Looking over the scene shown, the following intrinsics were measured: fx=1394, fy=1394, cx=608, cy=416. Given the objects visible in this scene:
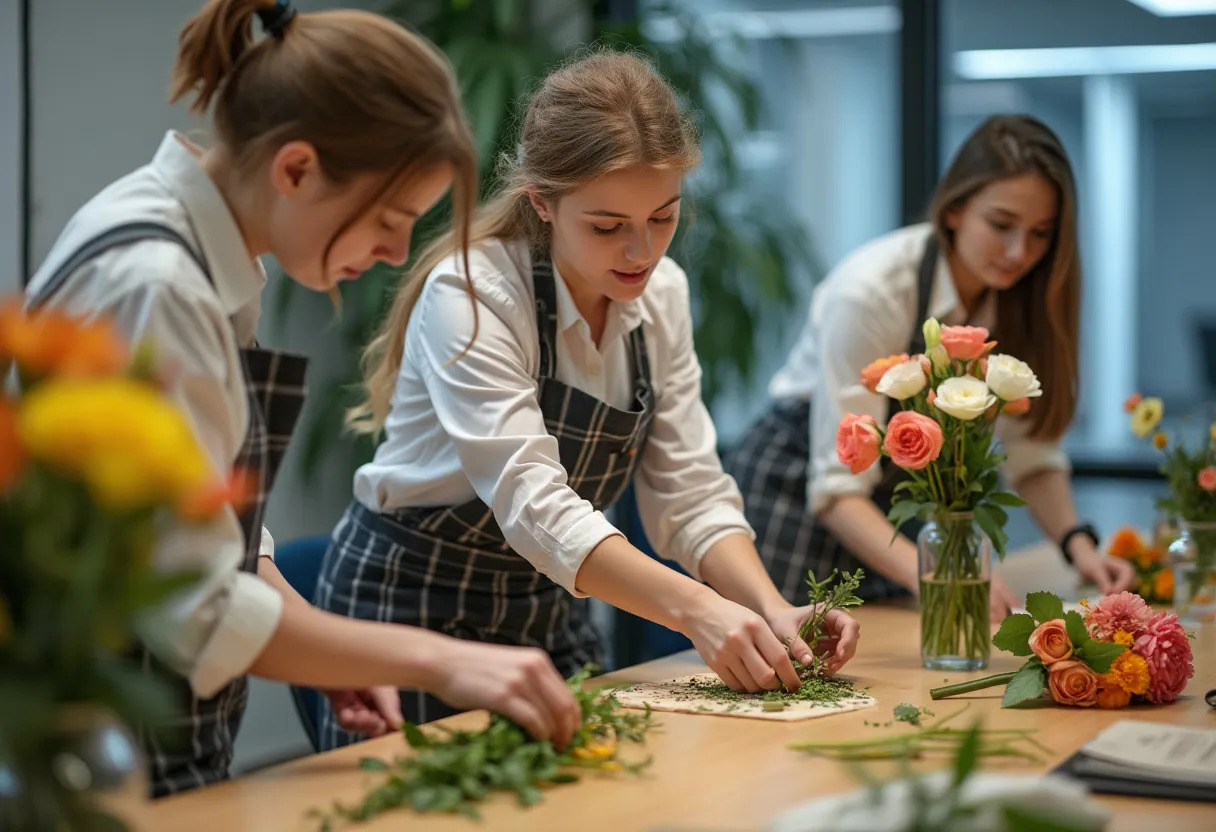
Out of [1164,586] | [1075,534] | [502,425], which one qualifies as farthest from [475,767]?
[1075,534]

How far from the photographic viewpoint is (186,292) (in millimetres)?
1200

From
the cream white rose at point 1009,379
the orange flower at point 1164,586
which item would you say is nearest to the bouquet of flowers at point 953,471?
the cream white rose at point 1009,379

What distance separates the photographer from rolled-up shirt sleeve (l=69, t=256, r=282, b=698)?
46.3 inches

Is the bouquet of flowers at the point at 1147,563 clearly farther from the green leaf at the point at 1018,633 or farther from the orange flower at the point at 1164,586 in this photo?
the green leaf at the point at 1018,633

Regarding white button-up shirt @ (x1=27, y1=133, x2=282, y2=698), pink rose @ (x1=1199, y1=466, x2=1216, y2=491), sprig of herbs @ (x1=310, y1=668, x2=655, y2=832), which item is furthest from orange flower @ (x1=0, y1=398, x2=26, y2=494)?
pink rose @ (x1=1199, y1=466, x2=1216, y2=491)

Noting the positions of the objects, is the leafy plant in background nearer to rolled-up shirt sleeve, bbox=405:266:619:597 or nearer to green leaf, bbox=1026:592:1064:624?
rolled-up shirt sleeve, bbox=405:266:619:597

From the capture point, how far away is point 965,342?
5.91ft

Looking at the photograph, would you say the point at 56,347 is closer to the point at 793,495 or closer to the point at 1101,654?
the point at 1101,654

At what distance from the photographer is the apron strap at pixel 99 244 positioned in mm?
1197

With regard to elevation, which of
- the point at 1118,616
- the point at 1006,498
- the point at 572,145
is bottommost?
the point at 1118,616

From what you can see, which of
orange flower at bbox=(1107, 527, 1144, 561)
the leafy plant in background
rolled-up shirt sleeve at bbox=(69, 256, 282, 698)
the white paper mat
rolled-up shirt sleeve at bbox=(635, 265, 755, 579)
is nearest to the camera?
rolled-up shirt sleeve at bbox=(69, 256, 282, 698)

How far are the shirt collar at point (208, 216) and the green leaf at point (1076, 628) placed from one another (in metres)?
1.00

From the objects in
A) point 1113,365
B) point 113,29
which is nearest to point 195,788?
point 113,29

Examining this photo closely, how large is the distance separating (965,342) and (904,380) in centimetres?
9
